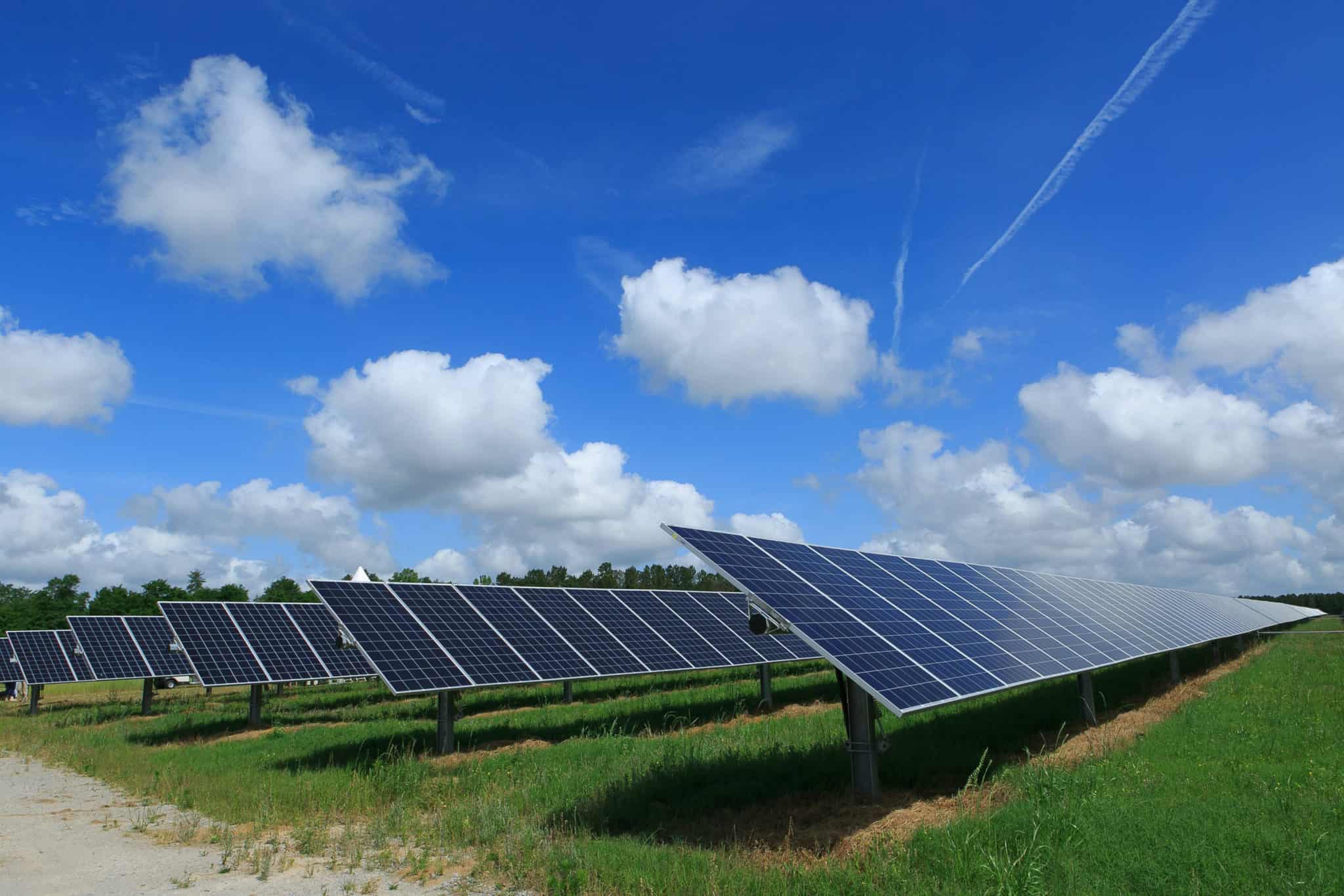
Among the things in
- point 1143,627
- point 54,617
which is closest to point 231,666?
point 1143,627

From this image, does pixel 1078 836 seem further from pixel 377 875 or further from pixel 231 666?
pixel 231 666

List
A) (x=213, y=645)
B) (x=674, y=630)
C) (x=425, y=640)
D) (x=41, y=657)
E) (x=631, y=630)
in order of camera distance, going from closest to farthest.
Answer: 1. (x=425, y=640)
2. (x=631, y=630)
3. (x=213, y=645)
4. (x=674, y=630)
5. (x=41, y=657)

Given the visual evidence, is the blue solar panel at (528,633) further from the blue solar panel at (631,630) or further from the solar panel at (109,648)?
the solar panel at (109,648)

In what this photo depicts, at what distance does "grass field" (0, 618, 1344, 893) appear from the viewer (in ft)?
30.0

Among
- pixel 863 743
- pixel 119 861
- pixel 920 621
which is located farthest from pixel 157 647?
pixel 863 743

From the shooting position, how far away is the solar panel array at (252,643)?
2712 cm

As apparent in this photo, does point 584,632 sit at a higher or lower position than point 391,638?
lower

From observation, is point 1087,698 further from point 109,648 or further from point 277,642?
point 109,648

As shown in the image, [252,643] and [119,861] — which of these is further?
[252,643]

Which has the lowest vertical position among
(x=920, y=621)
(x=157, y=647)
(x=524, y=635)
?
(x=157, y=647)

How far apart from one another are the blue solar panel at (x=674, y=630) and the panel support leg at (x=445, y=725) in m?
8.63

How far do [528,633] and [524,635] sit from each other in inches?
11.2

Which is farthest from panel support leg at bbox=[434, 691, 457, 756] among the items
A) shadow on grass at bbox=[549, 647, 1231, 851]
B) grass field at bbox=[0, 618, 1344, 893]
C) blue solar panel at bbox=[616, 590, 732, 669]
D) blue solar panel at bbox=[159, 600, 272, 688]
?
blue solar panel at bbox=[159, 600, 272, 688]

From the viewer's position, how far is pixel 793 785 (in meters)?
13.5
